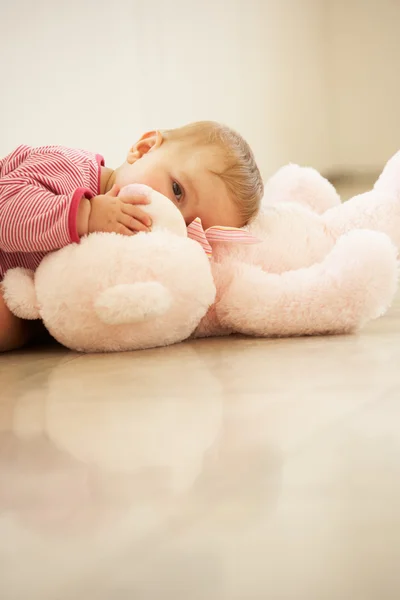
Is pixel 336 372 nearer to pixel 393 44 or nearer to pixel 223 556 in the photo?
pixel 223 556

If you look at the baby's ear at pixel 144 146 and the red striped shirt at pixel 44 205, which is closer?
the red striped shirt at pixel 44 205

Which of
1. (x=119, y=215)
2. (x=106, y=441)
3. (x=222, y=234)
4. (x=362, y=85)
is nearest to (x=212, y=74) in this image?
(x=362, y=85)

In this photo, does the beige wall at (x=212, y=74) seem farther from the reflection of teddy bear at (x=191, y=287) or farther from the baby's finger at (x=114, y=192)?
the reflection of teddy bear at (x=191, y=287)

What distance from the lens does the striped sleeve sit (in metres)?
0.88

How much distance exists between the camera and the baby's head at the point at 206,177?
42.4 inches

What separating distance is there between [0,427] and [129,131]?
5.30 ft

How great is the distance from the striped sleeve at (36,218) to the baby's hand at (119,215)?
0.11ft

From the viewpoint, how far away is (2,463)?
18.8 inches

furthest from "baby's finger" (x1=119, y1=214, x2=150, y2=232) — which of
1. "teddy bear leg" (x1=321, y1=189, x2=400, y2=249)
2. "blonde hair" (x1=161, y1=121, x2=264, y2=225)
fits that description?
"teddy bear leg" (x1=321, y1=189, x2=400, y2=249)

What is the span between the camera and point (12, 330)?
0.93 metres

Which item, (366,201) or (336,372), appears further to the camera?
(366,201)

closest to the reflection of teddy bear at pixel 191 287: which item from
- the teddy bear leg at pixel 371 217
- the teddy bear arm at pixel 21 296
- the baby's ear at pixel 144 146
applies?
the teddy bear arm at pixel 21 296

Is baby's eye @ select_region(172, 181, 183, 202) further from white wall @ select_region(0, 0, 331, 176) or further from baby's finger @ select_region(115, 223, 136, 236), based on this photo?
white wall @ select_region(0, 0, 331, 176)

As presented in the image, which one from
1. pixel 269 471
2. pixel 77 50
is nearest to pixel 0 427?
pixel 269 471
